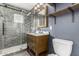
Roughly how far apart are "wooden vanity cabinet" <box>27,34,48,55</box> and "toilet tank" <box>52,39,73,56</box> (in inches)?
6.4

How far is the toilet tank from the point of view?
105 cm

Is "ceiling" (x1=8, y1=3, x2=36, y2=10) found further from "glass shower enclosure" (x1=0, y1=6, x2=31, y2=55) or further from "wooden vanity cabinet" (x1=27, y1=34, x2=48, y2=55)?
"wooden vanity cabinet" (x1=27, y1=34, x2=48, y2=55)

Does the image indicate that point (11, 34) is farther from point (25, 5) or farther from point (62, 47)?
point (62, 47)

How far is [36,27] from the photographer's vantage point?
1.12m

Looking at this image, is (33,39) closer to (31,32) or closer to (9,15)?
(31,32)

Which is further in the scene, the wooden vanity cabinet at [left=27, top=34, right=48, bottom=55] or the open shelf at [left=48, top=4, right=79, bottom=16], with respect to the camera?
the wooden vanity cabinet at [left=27, top=34, right=48, bottom=55]

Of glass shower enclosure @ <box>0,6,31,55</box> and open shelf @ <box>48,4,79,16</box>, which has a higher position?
open shelf @ <box>48,4,79,16</box>

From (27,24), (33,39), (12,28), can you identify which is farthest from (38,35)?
(12,28)

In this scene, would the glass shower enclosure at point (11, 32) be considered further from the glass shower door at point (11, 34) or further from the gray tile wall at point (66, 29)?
the gray tile wall at point (66, 29)

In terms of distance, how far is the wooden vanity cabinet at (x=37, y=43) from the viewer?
1.11 m

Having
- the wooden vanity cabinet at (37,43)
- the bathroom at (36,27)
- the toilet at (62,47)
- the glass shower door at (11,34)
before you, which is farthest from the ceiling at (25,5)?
the toilet at (62,47)

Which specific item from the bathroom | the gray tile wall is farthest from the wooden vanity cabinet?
the gray tile wall

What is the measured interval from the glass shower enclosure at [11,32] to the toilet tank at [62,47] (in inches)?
19.7

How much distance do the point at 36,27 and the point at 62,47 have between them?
498 mm
